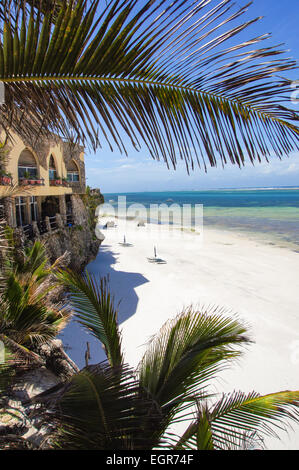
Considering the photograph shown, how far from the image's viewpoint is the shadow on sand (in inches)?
328

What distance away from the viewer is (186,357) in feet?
10.7

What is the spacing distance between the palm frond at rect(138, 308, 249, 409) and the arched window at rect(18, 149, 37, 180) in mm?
13141

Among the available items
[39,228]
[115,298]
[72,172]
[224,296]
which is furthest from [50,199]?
[224,296]

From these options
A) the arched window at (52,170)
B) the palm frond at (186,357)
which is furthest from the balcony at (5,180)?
the palm frond at (186,357)

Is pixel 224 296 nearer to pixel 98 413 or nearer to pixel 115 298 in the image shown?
pixel 115 298

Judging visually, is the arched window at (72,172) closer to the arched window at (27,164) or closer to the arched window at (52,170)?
the arched window at (52,170)

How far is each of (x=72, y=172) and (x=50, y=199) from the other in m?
2.72

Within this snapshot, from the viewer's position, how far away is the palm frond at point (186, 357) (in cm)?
310

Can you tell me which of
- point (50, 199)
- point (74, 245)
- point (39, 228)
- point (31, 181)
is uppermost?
point (31, 181)

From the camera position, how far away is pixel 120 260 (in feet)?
65.0

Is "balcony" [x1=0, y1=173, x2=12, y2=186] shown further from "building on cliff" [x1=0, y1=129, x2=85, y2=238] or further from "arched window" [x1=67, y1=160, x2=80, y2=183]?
"arched window" [x1=67, y1=160, x2=80, y2=183]

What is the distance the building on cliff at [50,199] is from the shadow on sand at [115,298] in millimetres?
1280

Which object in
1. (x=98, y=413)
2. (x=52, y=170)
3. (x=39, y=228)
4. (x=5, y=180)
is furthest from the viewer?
(x=52, y=170)
